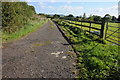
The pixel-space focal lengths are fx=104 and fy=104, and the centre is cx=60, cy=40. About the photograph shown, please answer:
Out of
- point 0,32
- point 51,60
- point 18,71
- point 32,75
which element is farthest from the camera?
point 0,32

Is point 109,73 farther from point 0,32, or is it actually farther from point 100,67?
point 0,32

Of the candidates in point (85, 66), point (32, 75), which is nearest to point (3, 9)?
point (32, 75)

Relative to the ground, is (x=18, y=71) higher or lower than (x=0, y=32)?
lower

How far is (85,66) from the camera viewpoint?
11.8ft

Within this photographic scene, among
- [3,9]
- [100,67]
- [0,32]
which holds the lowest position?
[100,67]

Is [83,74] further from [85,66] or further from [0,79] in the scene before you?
[0,79]

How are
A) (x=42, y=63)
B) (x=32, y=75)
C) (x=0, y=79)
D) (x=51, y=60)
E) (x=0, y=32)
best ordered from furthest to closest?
(x=0, y=32) < (x=51, y=60) < (x=42, y=63) < (x=32, y=75) < (x=0, y=79)

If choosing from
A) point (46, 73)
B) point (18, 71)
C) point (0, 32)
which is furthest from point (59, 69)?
point (0, 32)

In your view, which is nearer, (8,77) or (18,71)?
(8,77)

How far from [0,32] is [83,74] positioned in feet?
19.6

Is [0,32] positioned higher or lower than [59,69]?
higher

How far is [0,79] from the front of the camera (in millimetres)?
2982

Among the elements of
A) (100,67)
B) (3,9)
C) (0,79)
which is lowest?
(0,79)

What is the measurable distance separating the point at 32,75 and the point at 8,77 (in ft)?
Result: 2.27
